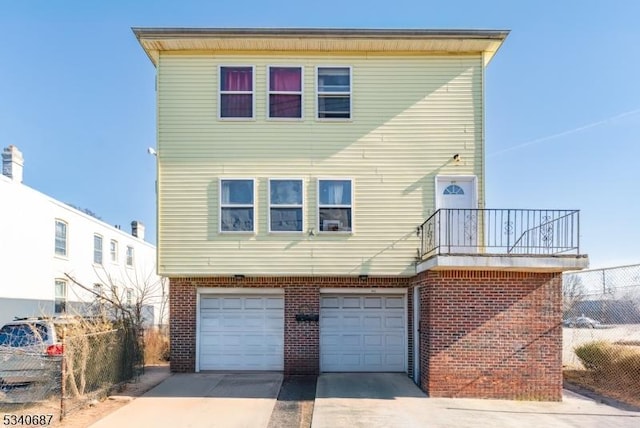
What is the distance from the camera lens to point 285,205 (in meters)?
11.4

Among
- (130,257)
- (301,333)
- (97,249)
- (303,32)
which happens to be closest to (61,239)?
(97,249)

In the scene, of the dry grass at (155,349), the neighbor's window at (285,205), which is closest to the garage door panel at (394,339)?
the neighbor's window at (285,205)

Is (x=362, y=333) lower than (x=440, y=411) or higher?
higher

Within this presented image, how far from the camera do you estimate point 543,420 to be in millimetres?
8367

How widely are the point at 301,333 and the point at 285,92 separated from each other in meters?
5.84

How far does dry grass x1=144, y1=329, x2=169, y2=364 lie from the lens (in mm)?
14599

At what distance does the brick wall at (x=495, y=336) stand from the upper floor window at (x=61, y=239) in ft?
50.4

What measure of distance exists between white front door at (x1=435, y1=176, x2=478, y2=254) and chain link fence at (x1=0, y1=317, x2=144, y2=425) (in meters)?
7.30

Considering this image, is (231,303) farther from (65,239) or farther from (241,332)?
(65,239)

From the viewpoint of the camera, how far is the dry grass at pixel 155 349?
47.9ft

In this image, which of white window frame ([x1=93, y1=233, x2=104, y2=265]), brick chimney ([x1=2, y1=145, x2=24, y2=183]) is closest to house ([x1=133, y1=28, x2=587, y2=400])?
brick chimney ([x1=2, y1=145, x2=24, y2=183])

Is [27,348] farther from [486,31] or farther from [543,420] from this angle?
[486,31]

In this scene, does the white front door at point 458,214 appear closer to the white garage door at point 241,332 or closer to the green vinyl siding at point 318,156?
the green vinyl siding at point 318,156

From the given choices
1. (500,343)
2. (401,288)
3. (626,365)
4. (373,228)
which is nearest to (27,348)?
(373,228)
